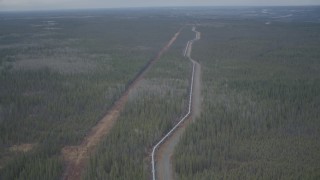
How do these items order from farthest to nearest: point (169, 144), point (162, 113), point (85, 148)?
point (162, 113)
point (169, 144)
point (85, 148)

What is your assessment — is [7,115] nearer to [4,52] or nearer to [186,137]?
[186,137]

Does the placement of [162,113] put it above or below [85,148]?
above

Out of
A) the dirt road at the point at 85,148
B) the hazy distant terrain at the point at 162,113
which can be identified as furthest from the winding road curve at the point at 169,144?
the dirt road at the point at 85,148

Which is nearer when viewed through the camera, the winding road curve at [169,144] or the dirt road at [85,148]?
the winding road curve at [169,144]

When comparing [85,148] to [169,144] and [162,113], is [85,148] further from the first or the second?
[162,113]

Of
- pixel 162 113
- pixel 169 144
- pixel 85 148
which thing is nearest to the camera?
pixel 85 148

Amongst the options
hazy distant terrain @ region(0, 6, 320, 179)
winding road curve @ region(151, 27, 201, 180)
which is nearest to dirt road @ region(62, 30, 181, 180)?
hazy distant terrain @ region(0, 6, 320, 179)

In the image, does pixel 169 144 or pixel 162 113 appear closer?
pixel 169 144

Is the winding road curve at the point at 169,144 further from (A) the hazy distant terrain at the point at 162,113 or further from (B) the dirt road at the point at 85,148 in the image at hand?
(B) the dirt road at the point at 85,148

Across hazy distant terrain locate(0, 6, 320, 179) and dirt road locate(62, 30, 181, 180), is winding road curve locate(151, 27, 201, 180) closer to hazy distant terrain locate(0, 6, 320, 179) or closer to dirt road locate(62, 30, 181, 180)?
hazy distant terrain locate(0, 6, 320, 179)

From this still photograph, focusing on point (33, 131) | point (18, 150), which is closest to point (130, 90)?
point (33, 131)

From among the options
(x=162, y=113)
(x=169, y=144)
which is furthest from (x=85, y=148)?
(x=162, y=113)

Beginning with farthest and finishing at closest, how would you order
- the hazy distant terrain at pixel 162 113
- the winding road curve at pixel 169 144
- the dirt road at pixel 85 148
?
1. the dirt road at pixel 85 148
2. the hazy distant terrain at pixel 162 113
3. the winding road curve at pixel 169 144
